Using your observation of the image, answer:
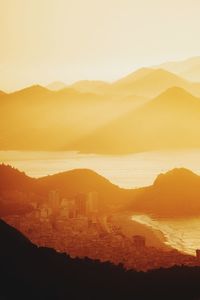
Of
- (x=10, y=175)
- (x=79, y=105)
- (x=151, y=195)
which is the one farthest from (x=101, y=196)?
(x=79, y=105)

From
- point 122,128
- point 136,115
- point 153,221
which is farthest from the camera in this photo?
point 136,115

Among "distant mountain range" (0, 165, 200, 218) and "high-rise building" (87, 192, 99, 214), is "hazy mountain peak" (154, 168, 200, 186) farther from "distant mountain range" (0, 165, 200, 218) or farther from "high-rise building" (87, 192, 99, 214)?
"high-rise building" (87, 192, 99, 214)

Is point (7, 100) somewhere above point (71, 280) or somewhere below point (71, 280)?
above

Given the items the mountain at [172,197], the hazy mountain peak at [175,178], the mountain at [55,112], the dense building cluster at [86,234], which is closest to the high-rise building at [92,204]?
the dense building cluster at [86,234]

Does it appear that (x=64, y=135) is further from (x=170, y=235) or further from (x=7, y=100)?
(x=170, y=235)

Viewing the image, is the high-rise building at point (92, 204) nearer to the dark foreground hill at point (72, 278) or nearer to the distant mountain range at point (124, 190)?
the distant mountain range at point (124, 190)

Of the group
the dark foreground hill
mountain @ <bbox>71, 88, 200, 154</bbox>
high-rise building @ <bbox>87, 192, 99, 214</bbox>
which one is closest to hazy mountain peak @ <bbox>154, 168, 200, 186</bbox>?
high-rise building @ <bbox>87, 192, 99, 214</bbox>

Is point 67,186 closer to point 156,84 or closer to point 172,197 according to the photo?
point 172,197

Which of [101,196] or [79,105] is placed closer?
[101,196]
